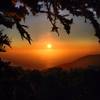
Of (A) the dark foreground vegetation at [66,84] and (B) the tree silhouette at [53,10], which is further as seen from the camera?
(A) the dark foreground vegetation at [66,84]

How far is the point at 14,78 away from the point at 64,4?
107 inches

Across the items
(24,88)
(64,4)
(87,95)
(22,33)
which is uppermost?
(64,4)

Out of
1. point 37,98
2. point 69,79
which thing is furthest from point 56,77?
point 37,98

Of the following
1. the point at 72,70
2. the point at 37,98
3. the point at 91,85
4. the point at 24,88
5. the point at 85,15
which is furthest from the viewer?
the point at 72,70

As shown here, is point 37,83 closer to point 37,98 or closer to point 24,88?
point 37,98

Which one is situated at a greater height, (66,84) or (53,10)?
(53,10)

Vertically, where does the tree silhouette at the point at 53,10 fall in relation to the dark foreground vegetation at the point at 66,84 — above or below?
above

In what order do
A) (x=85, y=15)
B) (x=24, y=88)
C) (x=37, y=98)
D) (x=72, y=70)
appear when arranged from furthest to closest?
1. (x=72, y=70)
2. (x=37, y=98)
3. (x=24, y=88)
4. (x=85, y=15)

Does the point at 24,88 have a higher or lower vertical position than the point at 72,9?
lower

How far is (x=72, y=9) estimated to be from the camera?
1181cm

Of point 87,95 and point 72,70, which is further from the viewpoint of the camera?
point 72,70

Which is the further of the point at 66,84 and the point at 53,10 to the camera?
the point at 66,84

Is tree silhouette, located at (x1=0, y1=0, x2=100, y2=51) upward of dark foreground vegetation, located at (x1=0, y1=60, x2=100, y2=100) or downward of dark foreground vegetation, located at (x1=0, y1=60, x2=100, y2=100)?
upward

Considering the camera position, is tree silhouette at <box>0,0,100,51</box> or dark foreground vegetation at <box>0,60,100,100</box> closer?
tree silhouette at <box>0,0,100,51</box>
